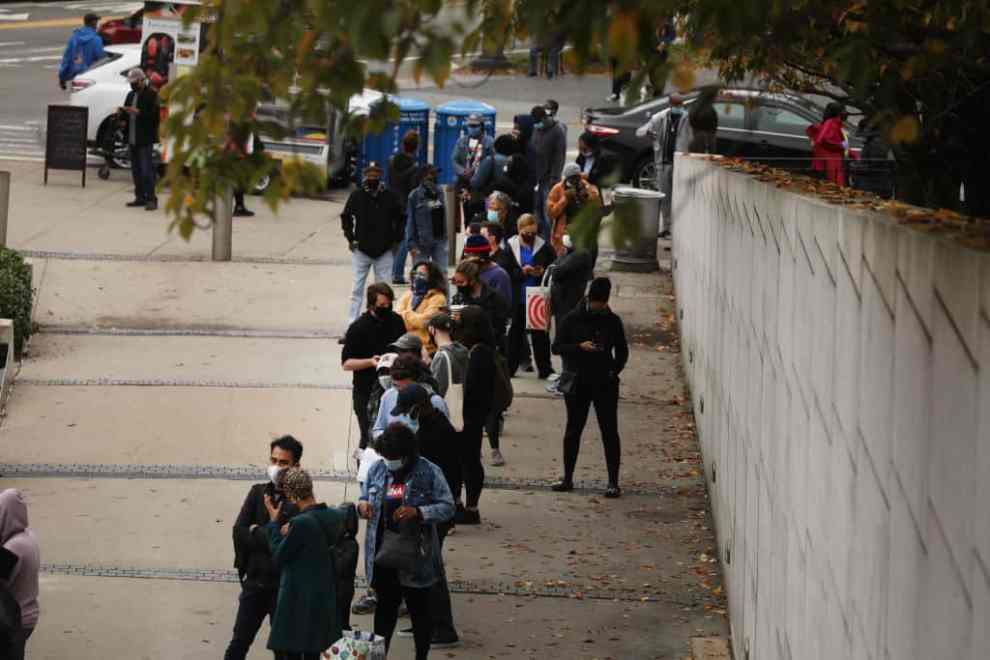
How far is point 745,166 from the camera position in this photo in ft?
40.4

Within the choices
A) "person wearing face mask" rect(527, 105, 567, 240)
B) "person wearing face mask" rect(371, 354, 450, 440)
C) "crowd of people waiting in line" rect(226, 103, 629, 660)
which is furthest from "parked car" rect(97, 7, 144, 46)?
"person wearing face mask" rect(371, 354, 450, 440)

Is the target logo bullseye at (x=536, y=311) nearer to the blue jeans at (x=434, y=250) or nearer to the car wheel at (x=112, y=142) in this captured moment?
the blue jeans at (x=434, y=250)

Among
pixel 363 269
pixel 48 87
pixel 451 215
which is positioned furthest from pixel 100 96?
pixel 363 269

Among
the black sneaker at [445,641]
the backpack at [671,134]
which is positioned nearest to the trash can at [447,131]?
the backpack at [671,134]

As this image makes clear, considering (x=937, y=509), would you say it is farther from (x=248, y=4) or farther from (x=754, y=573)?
(x=754, y=573)

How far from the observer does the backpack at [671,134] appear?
22094 mm

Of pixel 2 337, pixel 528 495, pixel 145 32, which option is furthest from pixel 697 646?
pixel 145 32

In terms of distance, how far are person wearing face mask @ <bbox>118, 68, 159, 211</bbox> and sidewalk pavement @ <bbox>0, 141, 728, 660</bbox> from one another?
2186 millimetres

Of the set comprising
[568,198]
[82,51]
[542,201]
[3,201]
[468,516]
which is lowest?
[468,516]

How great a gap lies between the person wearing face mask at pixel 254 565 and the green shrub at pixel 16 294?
747 centimetres

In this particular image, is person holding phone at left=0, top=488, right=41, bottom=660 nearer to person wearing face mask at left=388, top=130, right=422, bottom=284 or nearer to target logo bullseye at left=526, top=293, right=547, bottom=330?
target logo bullseye at left=526, top=293, right=547, bottom=330

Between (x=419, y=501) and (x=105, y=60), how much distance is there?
20.5 meters

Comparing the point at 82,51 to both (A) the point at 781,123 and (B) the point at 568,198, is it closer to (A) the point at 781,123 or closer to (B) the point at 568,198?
(A) the point at 781,123

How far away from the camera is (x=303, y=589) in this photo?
8258 mm
